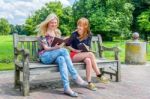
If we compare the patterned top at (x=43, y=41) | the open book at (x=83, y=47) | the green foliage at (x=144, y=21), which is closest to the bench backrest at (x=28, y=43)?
the patterned top at (x=43, y=41)

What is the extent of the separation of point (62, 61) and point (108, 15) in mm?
36508

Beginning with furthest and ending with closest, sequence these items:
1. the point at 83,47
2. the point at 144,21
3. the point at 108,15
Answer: the point at 108,15
the point at 144,21
the point at 83,47

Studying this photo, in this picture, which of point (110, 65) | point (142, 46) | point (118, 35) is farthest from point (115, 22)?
point (110, 65)

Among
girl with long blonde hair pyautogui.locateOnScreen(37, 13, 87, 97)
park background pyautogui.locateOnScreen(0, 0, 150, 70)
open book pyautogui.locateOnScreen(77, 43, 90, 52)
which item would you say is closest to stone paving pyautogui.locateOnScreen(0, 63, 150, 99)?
girl with long blonde hair pyautogui.locateOnScreen(37, 13, 87, 97)

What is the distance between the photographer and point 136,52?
1098cm

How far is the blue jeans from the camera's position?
21.5 feet

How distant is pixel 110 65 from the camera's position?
24.9 ft

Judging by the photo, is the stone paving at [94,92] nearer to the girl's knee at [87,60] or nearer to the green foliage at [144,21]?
the girl's knee at [87,60]

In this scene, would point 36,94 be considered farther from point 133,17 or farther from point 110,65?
point 133,17

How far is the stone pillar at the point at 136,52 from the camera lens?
36.0 ft

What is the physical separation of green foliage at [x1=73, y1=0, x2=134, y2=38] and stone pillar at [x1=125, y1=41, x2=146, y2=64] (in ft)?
99.0

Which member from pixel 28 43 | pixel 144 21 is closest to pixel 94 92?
pixel 28 43

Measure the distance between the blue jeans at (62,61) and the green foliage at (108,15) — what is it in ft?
113

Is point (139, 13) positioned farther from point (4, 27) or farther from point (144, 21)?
point (4, 27)
